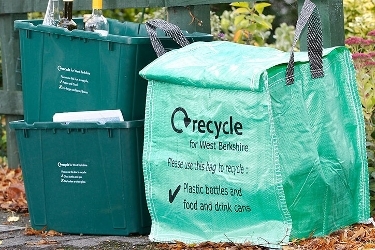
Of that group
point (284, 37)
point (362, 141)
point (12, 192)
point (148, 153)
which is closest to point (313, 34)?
point (362, 141)

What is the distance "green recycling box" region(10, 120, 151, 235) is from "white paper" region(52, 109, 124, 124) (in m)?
0.04

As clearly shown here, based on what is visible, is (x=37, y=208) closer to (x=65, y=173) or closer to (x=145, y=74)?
(x=65, y=173)

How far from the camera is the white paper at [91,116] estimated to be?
3914 millimetres

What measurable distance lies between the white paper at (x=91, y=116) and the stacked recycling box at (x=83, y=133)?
0.09 feet

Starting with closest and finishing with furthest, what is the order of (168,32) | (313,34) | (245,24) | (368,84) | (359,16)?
1. (313,34)
2. (168,32)
3. (368,84)
4. (245,24)
5. (359,16)

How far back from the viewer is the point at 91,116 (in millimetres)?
3971

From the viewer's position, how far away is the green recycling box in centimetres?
392

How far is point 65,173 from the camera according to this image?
4051mm

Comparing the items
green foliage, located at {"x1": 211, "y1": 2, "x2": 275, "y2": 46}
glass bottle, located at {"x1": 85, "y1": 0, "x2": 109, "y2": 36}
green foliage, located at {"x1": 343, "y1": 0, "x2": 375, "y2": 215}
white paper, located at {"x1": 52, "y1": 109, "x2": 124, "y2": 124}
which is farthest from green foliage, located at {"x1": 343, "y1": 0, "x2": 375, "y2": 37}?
white paper, located at {"x1": 52, "y1": 109, "x2": 124, "y2": 124}

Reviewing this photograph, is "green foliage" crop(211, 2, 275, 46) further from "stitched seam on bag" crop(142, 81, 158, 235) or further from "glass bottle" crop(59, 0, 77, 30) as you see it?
"stitched seam on bag" crop(142, 81, 158, 235)

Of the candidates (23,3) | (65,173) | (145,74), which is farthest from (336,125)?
(23,3)

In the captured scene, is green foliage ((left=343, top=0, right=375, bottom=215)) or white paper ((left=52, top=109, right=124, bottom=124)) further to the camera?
green foliage ((left=343, top=0, right=375, bottom=215))

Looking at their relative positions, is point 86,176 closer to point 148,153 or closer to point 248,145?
point 148,153

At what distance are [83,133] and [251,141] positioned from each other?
0.84 meters
